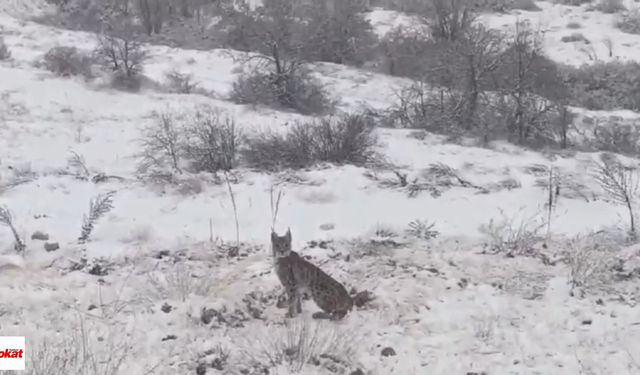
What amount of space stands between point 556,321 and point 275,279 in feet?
8.28

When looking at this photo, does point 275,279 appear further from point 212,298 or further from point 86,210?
point 86,210

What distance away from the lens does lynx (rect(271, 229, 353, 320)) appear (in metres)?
5.40

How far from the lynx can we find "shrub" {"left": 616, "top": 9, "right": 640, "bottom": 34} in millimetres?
25947

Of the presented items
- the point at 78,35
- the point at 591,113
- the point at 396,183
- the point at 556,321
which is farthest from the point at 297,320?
the point at 78,35

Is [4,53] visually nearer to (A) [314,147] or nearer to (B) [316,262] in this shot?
(A) [314,147]

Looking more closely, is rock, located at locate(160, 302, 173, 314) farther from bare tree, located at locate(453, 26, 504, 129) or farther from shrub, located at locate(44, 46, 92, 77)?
shrub, located at locate(44, 46, 92, 77)

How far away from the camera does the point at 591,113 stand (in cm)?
2064

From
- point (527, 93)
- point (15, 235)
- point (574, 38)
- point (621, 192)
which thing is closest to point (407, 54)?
point (527, 93)

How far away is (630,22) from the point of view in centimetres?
2766

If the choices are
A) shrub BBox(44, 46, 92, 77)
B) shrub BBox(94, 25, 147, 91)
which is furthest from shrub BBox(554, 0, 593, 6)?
shrub BBox(44, 46, 92, 77)

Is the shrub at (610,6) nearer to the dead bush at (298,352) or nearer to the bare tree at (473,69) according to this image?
the bare tree at (473,69)

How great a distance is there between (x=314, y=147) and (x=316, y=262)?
6.25m

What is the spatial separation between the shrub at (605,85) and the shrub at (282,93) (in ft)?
29.2

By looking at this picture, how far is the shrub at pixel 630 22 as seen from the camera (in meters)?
27.3
